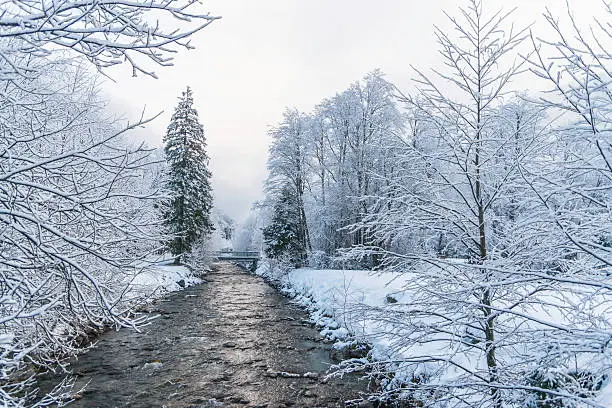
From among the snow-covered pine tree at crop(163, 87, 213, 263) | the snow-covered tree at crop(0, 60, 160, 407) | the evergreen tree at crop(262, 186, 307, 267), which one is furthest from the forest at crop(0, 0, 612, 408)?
the snow-covered pine tree at crop(163, 87, 213, 263)

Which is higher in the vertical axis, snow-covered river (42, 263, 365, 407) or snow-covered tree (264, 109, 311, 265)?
snow-covered tree (264, 109, 311, 265)

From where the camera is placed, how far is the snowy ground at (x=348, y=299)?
21.4 ft

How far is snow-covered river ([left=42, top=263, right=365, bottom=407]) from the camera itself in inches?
307

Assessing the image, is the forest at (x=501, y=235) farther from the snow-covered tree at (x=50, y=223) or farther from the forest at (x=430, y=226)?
the snow-covered tree at (x=50, y=223)

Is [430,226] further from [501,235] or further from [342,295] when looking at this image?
[342,295]

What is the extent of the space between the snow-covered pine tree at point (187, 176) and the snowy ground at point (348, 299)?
375 inches

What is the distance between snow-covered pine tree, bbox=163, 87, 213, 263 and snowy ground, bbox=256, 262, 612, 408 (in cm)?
951

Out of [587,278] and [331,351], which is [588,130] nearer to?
[587,278]

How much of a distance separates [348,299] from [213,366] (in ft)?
16.4

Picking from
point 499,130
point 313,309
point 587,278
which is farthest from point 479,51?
point 313,309

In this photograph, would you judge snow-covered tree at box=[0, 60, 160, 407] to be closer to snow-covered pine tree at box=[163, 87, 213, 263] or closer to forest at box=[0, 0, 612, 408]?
forest at box=[0, 0, 612, 408]

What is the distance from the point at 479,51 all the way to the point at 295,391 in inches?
285

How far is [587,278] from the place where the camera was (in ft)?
8.78

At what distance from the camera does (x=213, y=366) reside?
972cm
